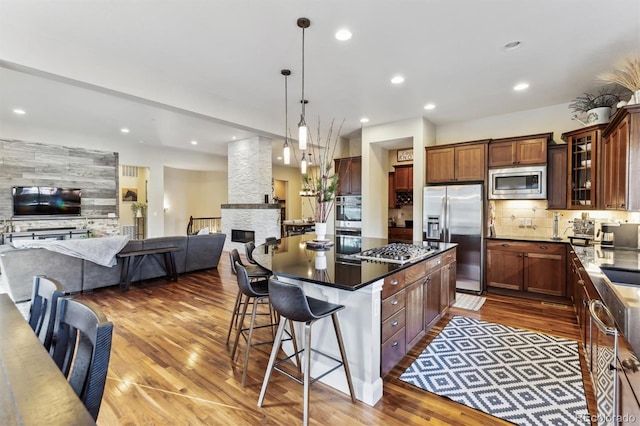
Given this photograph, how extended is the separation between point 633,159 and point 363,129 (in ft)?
13.8

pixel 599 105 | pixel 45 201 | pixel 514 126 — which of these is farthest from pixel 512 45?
pixel 45 201

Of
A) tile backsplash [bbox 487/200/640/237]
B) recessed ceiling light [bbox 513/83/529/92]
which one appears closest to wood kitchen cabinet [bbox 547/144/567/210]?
tile backsplash [bbox 487/200/640/237]

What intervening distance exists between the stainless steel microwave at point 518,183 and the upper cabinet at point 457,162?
0.73 feet

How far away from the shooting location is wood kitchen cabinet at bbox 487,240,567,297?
4125 millimetres

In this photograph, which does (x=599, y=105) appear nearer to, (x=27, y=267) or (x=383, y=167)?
(x=383, y=167)

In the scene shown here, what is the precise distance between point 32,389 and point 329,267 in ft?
5.88

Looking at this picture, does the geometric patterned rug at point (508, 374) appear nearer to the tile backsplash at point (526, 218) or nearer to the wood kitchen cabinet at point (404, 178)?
the tile backsplash at point (526, 218)

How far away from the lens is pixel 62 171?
7406 mm

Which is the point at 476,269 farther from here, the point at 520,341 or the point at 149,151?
the point at 149,151

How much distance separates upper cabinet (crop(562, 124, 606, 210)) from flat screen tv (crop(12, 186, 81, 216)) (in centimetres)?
1040

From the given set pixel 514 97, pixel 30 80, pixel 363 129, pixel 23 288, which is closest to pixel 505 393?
pixel 514 97

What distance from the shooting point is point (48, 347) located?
1319 mm

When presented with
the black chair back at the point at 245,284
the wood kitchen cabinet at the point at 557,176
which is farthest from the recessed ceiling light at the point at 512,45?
the black chair back at the point at 245,284

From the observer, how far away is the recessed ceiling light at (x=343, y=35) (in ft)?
9.29
